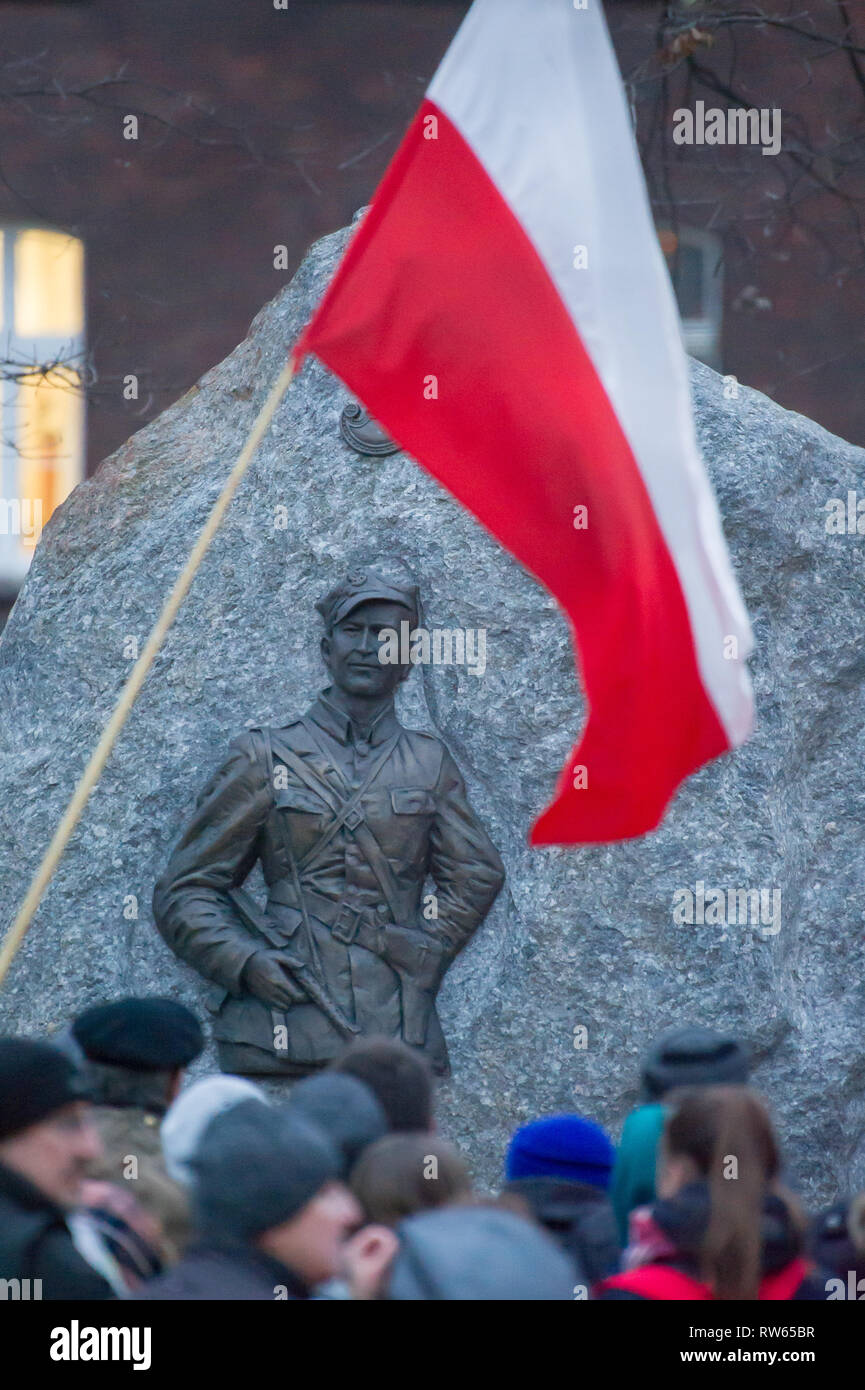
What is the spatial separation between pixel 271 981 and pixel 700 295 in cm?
727

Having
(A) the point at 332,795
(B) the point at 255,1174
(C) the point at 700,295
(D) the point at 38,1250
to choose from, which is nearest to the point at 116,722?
(A) the point at 332,795

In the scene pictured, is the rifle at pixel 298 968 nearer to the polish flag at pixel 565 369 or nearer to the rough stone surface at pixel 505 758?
the rough stone surface at pixel 505 758

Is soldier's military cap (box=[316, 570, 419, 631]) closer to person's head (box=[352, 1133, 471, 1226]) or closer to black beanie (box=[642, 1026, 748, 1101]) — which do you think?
black beanie (box=[642, 1026, 748, 1101])

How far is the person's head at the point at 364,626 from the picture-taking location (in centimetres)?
556

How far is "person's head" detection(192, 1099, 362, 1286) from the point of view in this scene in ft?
9.43

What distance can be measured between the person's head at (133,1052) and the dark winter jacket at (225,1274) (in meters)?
1.07

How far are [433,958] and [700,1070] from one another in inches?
67.4

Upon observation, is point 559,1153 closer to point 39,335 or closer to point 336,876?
point 336,876

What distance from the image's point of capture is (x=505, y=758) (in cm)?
571

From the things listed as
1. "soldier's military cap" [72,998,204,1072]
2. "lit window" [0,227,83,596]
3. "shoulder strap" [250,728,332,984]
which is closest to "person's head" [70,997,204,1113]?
"soldier's military cap" [72,998,204,1072]

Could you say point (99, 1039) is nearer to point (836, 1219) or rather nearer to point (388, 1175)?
point (388, 1175)

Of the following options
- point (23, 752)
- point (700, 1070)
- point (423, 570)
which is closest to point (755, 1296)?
point (700, 1070)

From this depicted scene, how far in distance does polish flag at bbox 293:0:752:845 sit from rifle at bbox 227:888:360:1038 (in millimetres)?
1805

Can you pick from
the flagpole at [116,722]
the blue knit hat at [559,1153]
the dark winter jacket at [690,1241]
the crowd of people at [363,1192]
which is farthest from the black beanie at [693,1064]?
the flagpole at [116,722]
